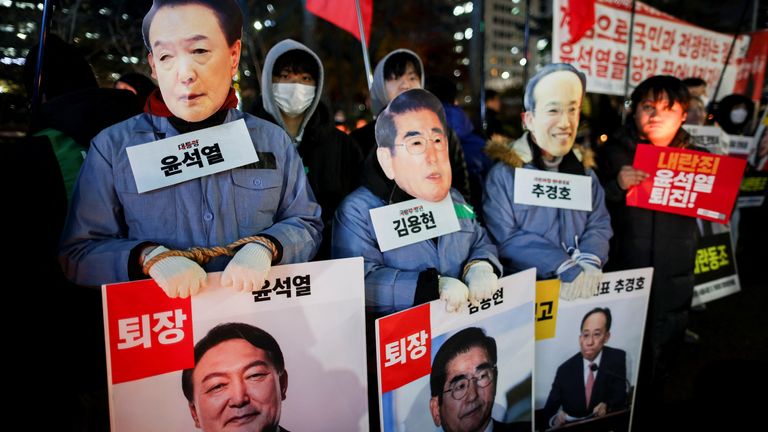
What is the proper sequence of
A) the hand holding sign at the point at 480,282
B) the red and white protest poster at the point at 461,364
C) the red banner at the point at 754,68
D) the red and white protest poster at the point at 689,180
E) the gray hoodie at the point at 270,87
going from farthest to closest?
the red banner at the point at 754,68 → the red and white protest poster at the point at 689,180 → the gray hoodie at the point at 270,87 → the hand holding sign at the point at 480,282 → the red and white protest poster at the point at 461,364

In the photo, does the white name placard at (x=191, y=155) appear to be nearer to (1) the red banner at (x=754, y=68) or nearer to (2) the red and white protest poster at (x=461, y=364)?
(2) the red and white protest poster at (x=461, y=364)

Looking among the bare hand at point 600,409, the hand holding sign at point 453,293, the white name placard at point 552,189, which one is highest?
the white name placard at point 552,189

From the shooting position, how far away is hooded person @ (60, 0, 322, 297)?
5.35 feet

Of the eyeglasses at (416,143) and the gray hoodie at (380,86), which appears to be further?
the gray hoodie at (380,86)

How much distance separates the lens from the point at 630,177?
9.71ft

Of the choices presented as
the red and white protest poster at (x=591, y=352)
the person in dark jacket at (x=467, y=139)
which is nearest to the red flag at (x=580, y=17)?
the person in dark jacket at (x=467, y=139)

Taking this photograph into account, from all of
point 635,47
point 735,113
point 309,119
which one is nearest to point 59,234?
point 309,119

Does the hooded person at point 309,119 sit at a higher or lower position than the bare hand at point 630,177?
higher

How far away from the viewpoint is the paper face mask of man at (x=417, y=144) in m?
2.07

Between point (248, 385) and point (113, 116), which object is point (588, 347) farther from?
point (113, 116)

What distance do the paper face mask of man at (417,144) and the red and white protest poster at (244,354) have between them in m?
0.49

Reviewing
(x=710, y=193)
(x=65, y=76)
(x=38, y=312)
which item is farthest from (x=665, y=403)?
Answer: (x=65, y=76)

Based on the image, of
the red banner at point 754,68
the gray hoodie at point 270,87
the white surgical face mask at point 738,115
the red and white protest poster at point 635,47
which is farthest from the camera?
the red banner at point 754,68

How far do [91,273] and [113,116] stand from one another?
832 mm
